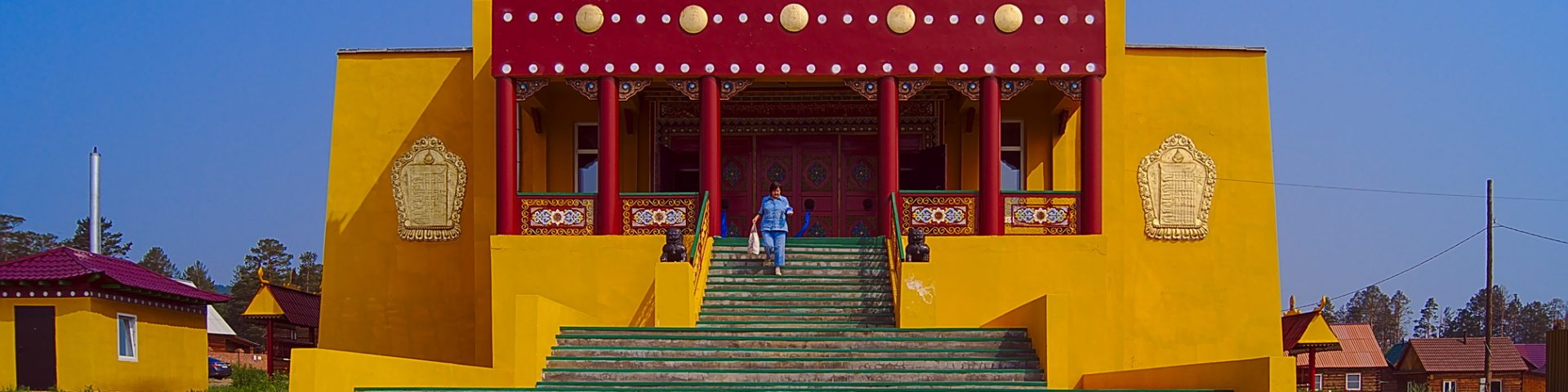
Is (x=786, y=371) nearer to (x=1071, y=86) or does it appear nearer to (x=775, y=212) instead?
(x=775, y=212)

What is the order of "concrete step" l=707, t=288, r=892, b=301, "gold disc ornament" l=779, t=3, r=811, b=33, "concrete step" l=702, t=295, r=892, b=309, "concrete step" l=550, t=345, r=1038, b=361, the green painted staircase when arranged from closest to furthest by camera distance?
1. the green painted staircase
2. "concrete step" l=550, t=345, r=1038, b=361
3. "concrete step" l=702, t=295, r=892, b=309
4. "concrete step" l=707, t=288, r=892, b=301
5. "gold disc ornament" l=779, t=3, r=811, b=33

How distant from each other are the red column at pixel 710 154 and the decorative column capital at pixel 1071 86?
4.31 m

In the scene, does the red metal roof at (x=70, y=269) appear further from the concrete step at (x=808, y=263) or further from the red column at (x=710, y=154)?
the concrete step at (x=808, y=263)

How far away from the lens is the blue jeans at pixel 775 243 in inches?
767

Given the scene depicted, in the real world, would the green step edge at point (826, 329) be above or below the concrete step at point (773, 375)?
above

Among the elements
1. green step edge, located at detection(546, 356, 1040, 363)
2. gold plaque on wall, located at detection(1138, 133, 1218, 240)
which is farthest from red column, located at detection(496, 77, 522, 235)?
gold plaque on wall, located at detection(1138, 133, 1218, 240)

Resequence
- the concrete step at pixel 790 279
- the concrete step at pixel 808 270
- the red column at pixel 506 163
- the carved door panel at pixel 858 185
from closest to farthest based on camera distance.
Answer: the concrete step at pixel 790 279 < the concrete step at pixel 808 270 < the red column at pixel 506 163 < the carved door panel at pixel 858 185

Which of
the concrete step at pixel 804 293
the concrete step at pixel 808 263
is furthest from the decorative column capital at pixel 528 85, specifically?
the concrete step at pixel 804 293

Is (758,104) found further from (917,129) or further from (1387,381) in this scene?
(1387,381)

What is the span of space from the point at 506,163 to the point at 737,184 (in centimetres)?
475

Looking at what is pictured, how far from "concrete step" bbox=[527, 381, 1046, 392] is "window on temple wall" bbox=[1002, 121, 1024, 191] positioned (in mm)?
8684

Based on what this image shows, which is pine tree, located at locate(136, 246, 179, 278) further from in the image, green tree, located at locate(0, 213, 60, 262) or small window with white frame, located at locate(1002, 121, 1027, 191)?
small window with white frame, located at locate(1002, 121, 1027, 191)

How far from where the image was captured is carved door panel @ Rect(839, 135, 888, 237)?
24.5m

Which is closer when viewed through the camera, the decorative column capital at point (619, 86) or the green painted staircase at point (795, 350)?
the green painted staircase at point (795, 350)
